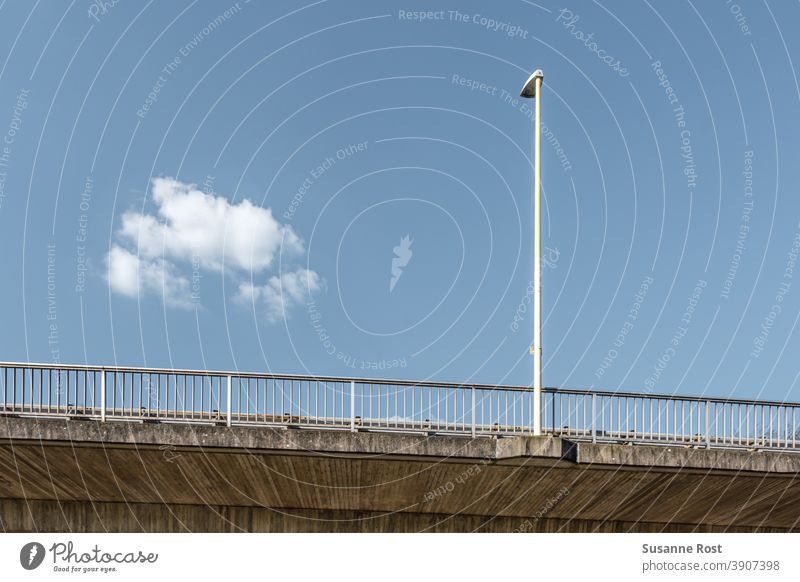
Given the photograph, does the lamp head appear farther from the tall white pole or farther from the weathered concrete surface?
the weathered concrete surface

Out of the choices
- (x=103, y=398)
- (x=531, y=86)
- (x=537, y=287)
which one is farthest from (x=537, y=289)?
(x=103, y=398)

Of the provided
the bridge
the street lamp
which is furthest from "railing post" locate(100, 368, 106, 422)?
the street lamp

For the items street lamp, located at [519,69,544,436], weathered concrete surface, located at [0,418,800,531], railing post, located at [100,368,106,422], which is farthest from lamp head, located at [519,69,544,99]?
railing post, located at [100,368,106,422]

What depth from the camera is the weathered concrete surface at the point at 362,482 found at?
15180 millimetres

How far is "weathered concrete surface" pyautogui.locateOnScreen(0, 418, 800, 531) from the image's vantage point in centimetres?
1518

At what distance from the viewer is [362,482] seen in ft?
54.3

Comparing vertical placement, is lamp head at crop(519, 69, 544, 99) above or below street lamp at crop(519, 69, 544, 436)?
above

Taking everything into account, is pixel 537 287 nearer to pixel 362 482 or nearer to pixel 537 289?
pixel 537 289

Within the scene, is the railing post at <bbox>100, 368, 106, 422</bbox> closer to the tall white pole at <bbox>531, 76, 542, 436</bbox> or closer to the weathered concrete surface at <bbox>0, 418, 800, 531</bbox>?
the weathered concrete surface at <bbox>0, 418, 800, 531</bbox>

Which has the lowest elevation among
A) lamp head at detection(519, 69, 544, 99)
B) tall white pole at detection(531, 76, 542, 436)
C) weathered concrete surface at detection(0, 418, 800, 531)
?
weathered concrete surface at detection(0, 418, 800, 531)

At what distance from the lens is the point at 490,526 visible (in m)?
18.2
